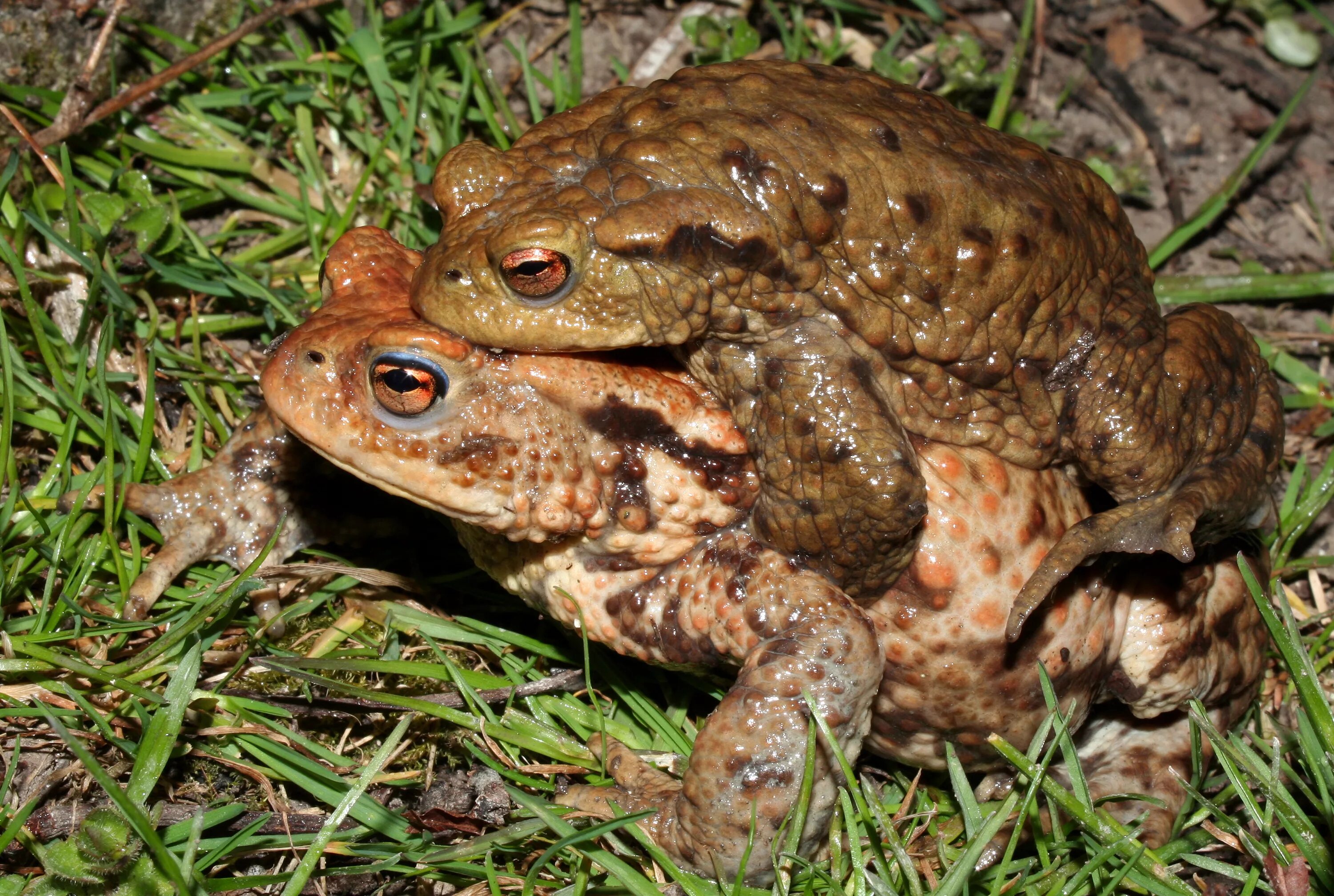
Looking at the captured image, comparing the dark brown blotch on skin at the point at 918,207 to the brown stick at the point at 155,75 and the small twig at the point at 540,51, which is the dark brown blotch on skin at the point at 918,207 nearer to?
the small twig at the point at 540,51

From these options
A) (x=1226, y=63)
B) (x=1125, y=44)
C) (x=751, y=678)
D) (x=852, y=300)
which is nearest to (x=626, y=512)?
(x=751, y=678)

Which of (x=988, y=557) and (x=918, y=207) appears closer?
(x=918, y=207)

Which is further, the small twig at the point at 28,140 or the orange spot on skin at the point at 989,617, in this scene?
the small twig at the point at 28,140

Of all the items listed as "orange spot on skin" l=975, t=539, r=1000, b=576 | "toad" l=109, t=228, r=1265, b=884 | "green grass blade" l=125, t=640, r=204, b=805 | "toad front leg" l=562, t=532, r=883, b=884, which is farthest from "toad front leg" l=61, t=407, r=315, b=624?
"orange spot on skin" l=975, t=539, r=1000, b=576

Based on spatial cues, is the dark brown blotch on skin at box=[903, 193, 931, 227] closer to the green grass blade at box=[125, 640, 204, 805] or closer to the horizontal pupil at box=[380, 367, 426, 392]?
the horizontal pupil at box=[380, 367, 426, 392]

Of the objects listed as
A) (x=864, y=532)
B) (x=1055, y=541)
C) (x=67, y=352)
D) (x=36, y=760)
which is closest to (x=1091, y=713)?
(x=1055, y=541)

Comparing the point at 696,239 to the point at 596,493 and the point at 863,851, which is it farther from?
the point at 863,851

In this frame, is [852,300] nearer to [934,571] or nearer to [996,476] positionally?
[996,476]

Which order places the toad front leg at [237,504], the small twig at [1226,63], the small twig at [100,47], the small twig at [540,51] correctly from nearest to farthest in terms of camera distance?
the toad front leg at [237,504], the small twig at [100,47], the small twig at [540,51], the small twig at [1226,63]

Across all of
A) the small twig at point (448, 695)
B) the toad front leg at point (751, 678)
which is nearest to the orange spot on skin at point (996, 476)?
the toad front leg at point (751, 678)
